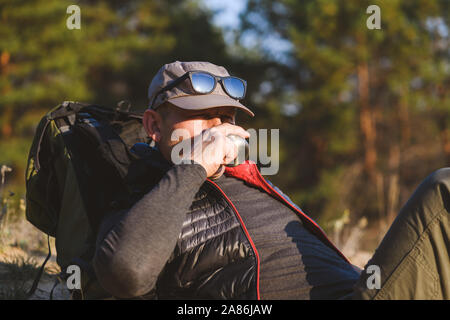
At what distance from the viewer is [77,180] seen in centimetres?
210

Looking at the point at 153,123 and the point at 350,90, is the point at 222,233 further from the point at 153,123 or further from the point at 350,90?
the point at 350,90

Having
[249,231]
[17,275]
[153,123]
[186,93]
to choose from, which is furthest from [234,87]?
[17,275]

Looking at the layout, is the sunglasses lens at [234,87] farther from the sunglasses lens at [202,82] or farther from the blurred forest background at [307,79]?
the blurred forest background at [307,79]

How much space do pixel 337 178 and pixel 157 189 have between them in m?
11.5

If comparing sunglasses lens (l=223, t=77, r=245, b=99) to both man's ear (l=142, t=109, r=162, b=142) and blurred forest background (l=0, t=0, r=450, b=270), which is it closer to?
man's ear (l=142, t=109, r=162, b=142)

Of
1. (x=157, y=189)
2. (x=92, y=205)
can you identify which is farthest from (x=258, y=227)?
(x=92, y=205)

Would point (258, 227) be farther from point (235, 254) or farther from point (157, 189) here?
point (157, 189)

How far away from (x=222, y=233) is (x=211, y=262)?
130mm

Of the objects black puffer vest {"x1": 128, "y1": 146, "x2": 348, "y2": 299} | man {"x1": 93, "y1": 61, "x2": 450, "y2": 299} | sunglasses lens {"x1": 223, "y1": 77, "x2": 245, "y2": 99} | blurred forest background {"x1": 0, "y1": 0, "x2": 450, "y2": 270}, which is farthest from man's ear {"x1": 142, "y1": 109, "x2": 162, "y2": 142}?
blurred forest background {"x1": 0, "y1": 0, "x2": 450, "y2": 270}

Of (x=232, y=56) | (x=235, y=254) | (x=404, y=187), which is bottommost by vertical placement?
(x=404, y=187)

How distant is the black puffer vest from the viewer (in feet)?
5.61

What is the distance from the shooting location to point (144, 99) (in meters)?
14.5

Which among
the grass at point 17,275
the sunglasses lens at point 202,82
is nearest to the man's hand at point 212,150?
the sunglasses lens at point 202,82

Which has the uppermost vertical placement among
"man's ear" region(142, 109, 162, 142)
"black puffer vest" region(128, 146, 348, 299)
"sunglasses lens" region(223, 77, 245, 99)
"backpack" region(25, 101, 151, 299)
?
"sunglasses lens" region(223, 77, 245, 99)
